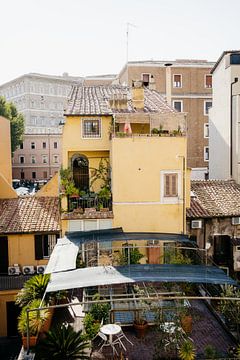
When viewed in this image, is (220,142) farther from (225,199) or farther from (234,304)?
(234,304)

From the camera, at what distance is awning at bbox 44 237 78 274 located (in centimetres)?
1490

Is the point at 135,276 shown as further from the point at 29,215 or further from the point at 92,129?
the point at 92,129

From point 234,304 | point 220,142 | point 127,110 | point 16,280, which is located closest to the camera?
point 234,304

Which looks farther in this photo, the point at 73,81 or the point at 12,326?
the point at 73,81

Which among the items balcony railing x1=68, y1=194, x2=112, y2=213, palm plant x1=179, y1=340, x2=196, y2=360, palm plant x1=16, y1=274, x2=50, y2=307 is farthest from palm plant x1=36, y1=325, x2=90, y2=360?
balcony railing x1=68, y1=194, x2=112, y2=213

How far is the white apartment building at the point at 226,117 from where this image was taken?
27.6 meters

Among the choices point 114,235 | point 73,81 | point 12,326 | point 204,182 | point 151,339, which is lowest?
point 12,326

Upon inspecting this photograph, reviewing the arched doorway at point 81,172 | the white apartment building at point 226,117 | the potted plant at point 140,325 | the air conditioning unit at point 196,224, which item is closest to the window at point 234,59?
the white apartment building at point 226,117

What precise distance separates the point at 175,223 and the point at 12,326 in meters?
10.1

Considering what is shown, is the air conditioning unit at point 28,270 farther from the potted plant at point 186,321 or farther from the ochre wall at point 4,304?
the potted plant at point 186,321

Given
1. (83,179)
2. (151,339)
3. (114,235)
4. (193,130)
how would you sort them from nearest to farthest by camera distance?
(151,339), (114,235), (83,179), (193,130)

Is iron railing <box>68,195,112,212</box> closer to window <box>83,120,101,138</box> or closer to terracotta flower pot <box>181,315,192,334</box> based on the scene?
window <box>83,120,101,138</box>

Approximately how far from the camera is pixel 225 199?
23.4 metres

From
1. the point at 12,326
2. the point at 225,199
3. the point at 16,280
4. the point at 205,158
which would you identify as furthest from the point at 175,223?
the point at 205,158
